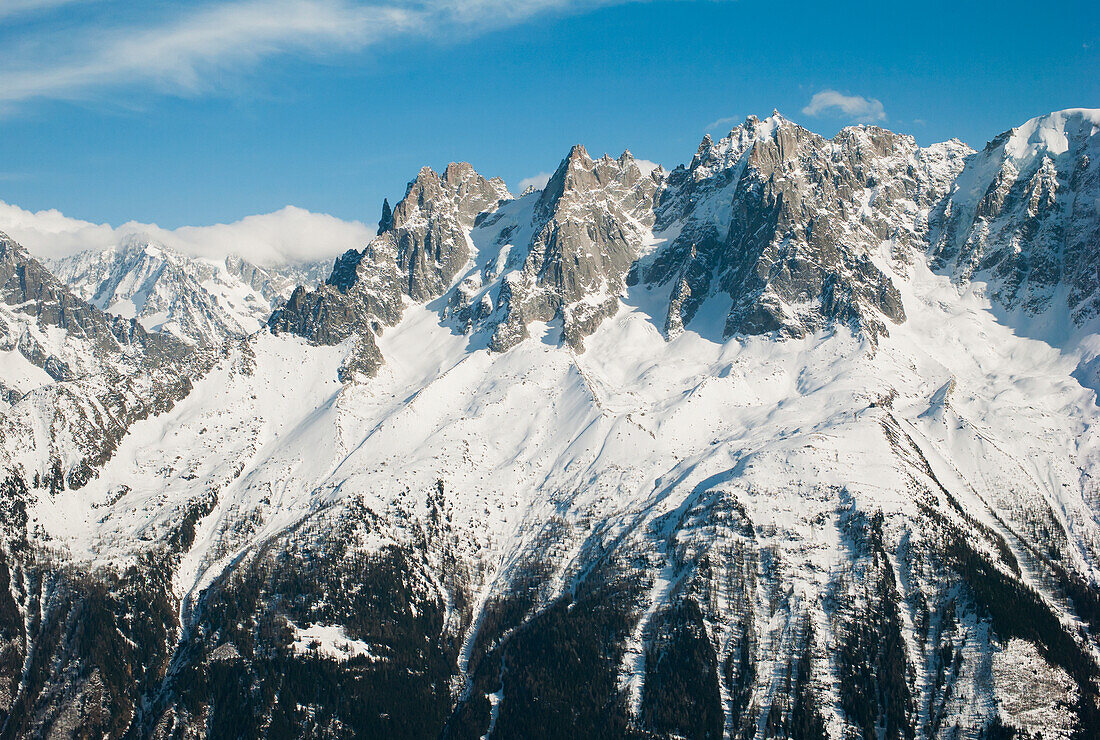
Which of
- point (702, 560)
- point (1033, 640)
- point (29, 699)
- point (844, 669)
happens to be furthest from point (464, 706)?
point (1033, 640)

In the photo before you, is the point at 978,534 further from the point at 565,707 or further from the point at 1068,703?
the point at 565,707

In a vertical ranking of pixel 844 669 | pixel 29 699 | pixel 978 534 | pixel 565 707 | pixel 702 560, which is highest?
pixel 978 534

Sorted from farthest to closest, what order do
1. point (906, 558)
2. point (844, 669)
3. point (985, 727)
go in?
point (906, 558) → point (844, 669) → point (985, 727)

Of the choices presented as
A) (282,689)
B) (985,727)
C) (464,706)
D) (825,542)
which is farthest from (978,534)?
(282,689)

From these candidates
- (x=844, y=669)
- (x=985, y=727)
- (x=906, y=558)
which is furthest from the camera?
(x=906, y=558)

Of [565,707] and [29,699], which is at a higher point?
[565,707]

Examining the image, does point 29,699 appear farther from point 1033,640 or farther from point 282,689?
point 1033,640

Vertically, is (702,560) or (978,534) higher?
(978,534)

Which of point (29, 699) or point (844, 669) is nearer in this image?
point (844, 669)

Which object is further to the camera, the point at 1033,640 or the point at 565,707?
the point at 565,707
